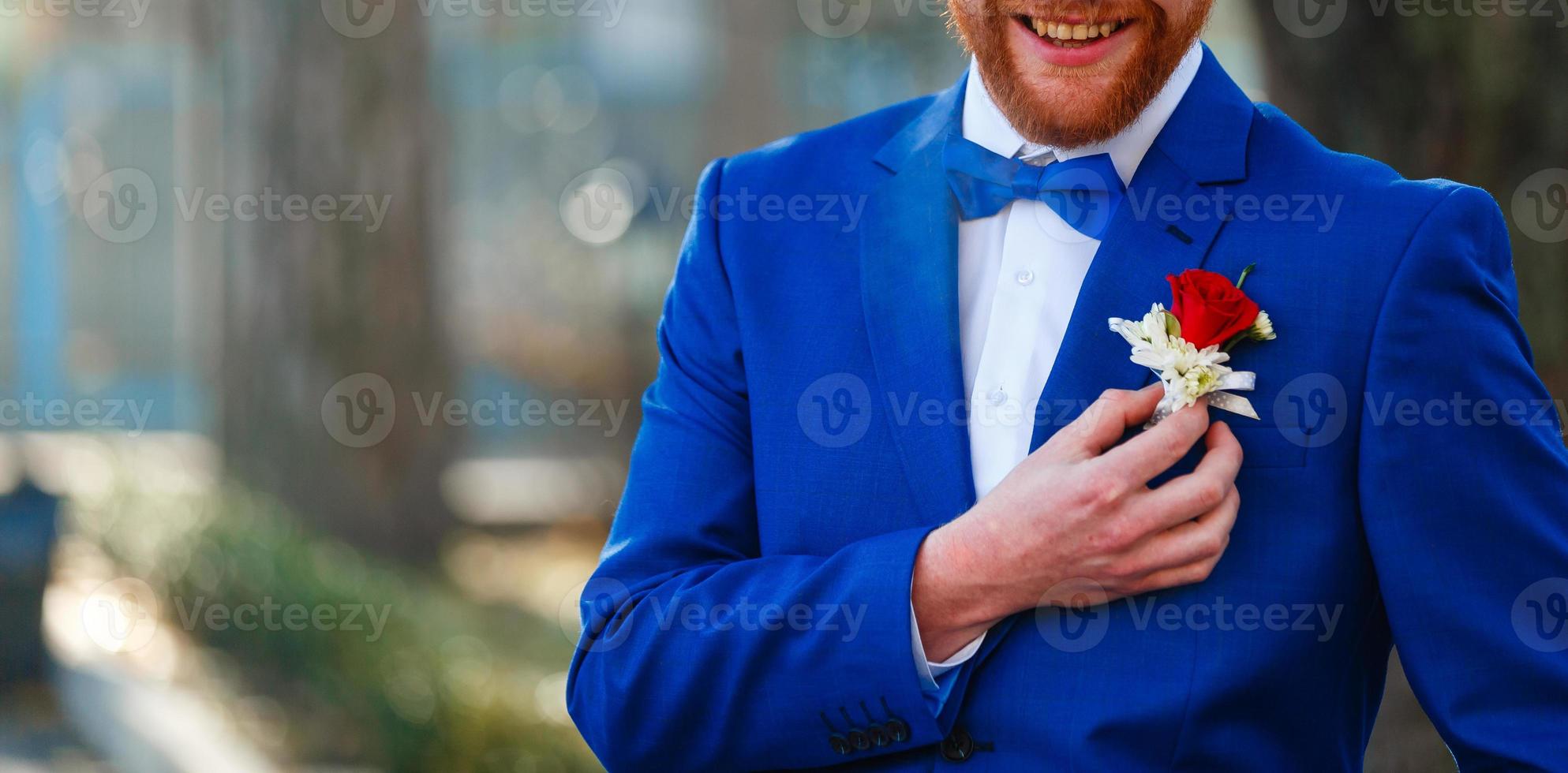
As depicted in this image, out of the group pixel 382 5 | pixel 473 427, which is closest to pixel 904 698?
pixel 382 5

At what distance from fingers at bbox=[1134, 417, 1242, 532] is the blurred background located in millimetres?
1989

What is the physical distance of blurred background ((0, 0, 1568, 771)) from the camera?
3.31m

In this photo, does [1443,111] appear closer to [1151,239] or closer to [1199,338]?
[1151,239]

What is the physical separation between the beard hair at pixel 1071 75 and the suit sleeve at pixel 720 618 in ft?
1.36

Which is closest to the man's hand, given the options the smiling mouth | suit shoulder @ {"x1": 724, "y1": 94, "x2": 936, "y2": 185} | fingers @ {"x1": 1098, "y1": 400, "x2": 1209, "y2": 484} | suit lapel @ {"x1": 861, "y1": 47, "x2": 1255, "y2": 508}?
fingers @ {"x1": 1098, "y1": 400, "x2": 1209, "y2": 484}

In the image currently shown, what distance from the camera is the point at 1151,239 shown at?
1.64 meters

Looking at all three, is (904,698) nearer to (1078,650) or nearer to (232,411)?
(1078,650)

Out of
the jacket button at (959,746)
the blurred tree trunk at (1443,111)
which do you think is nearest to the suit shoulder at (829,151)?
the jacket button at (959,746)

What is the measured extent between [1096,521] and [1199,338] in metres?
0.21

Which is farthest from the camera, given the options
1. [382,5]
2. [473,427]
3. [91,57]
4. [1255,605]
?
[473,427]

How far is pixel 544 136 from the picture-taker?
1319cm

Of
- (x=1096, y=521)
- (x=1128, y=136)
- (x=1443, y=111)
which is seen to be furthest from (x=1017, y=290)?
(x=1443, y=111)

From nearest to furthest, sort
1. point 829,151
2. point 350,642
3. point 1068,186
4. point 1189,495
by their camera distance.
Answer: point 1189,495
point 1068,186
point 829,151
point 350,642

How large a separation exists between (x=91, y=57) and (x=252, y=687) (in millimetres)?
8101
